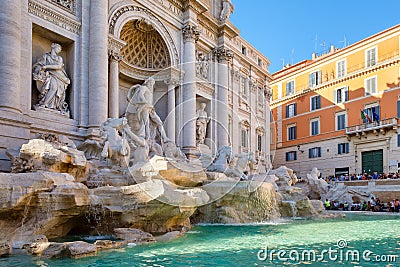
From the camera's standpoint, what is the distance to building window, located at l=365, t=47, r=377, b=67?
2517 cm

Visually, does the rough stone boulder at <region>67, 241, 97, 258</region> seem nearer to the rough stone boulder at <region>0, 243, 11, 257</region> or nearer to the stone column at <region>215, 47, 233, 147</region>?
the rough stone boulder at <region>0, 243, 11, 257</region>

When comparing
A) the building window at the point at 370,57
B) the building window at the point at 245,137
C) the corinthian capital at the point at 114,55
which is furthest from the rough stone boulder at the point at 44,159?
the building window at the point at 370,57

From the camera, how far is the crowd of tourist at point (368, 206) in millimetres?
15794

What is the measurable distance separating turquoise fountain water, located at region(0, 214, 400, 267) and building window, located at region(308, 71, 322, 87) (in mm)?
22513

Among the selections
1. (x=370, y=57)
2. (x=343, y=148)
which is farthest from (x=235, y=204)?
(x=370, y=57)

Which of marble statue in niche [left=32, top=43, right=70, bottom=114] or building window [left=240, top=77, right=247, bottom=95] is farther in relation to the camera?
building window [left=240, top=77, right=247, bottom=95]

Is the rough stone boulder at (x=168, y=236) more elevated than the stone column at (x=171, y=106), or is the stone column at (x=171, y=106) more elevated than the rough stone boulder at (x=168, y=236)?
the stone column at (x=171, y=106)

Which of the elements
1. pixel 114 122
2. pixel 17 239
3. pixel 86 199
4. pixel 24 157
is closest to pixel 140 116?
pixel 114 122

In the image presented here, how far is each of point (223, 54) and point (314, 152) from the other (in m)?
12.5

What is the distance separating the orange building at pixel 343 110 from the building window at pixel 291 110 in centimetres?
4

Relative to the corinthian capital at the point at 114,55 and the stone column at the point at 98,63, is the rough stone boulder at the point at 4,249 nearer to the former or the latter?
the stone column at the point at 98,63

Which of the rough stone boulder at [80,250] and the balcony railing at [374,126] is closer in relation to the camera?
the rough stone boulder at [80,250]

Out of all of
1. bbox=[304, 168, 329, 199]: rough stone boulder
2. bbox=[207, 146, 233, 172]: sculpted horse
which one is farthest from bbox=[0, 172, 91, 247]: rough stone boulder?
bbox=[304, 168, 329, 199]: rough stone boulder

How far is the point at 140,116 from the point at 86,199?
617 centimetres
